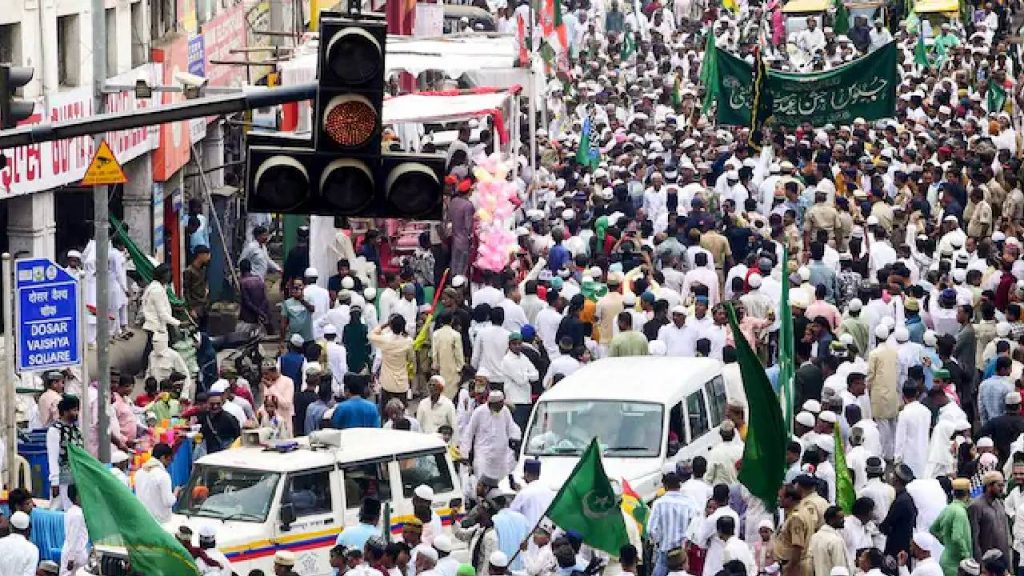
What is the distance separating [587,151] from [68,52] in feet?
31.3

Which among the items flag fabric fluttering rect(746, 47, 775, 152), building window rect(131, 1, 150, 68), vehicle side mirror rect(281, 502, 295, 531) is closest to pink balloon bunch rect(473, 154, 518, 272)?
flag fabric fluttering rect(746, 47, 775, 152)

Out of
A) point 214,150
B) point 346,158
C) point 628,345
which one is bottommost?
point 214,150

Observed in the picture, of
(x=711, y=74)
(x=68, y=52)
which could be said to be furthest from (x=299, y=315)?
(x=711, y=74)

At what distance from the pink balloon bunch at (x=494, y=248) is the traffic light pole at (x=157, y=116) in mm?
15053

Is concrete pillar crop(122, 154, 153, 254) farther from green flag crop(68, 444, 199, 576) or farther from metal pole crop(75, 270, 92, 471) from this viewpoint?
green flag crop(68, 444, 199, 576)

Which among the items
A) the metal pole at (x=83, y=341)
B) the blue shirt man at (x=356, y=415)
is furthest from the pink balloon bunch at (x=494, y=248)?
the metal pole at (x=83, y=341)

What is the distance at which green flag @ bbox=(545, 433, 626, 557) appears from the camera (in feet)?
54.3

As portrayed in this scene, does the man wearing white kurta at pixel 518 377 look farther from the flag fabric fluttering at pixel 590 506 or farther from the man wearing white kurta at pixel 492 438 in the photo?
the flag fabric fluttering at pixel 590 506

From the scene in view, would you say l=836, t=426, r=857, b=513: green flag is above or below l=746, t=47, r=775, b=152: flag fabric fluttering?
below

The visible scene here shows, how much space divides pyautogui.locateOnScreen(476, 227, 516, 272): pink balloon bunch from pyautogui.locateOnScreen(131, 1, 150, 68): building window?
6998 mm

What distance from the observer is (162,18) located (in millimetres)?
33312

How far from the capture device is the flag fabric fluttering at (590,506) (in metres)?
16.5

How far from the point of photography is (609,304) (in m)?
23.8

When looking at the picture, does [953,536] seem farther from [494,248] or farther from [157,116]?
[494,248]
